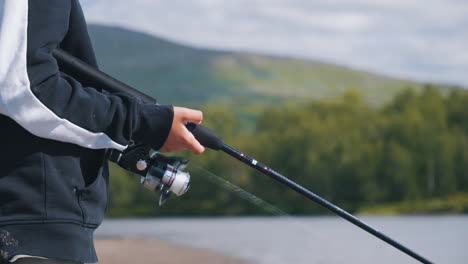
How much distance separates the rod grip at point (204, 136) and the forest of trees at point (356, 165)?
67040mm

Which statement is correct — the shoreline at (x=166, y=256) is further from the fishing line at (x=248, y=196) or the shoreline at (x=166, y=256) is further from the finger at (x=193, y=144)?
the finger at (x=193, y=144)

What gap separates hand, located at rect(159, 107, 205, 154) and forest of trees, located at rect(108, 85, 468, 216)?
67.2 metres

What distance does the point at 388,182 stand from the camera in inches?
3034

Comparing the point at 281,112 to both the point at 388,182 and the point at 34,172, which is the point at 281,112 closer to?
the point at 388,182

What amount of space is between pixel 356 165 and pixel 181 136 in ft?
261

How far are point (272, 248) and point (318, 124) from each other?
65.7 m

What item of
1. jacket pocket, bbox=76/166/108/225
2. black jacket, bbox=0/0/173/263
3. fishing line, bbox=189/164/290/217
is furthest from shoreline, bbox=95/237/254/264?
black jacket, bbox=0/0/173/263

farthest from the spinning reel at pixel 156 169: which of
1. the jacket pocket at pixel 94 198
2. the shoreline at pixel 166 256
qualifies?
the shoreline at pixel 166 256

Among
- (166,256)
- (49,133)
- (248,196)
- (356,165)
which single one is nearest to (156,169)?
(248,196)

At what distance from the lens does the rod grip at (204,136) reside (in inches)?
89.2

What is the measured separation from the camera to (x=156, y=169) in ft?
7.68

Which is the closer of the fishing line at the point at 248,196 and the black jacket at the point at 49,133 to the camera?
the black jacket at the point at 49,133

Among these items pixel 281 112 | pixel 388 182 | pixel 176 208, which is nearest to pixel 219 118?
pixel 281 112

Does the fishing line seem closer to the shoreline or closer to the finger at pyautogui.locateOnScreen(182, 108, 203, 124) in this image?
the finger at pyautogui.locateOnScreen(182, 108, 203, 124)
